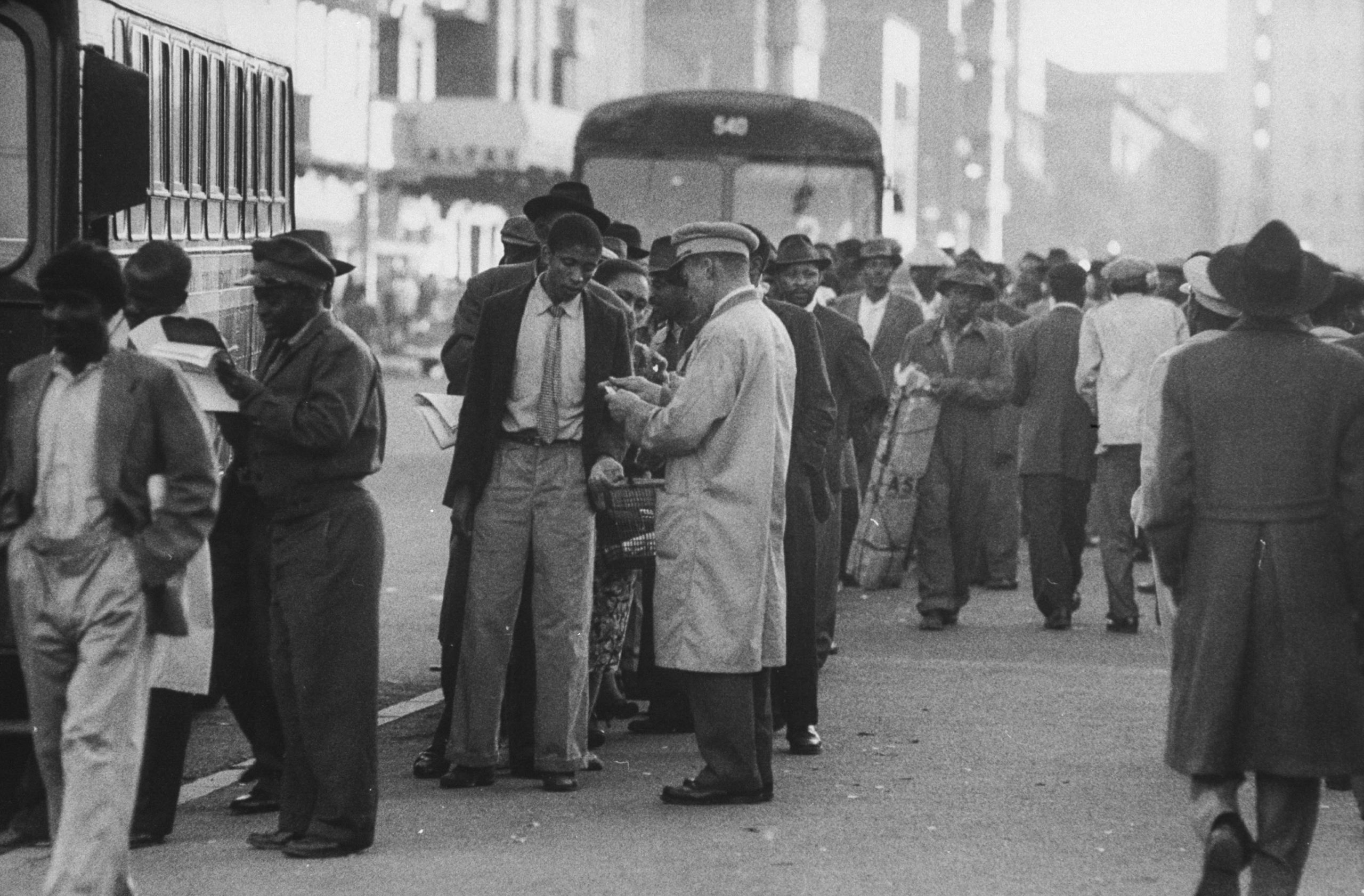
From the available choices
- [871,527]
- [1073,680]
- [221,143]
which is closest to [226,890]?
[221,143]

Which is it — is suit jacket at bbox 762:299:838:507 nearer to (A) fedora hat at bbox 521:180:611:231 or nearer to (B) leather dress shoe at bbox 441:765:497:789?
(A) fedora hat at bbox 521:180:611:231

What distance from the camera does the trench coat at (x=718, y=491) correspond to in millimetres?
8500

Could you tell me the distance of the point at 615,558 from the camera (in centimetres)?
945

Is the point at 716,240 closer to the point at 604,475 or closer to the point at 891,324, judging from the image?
the point at 604,475

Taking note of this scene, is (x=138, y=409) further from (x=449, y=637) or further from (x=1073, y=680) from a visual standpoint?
(x=1073, y=680)

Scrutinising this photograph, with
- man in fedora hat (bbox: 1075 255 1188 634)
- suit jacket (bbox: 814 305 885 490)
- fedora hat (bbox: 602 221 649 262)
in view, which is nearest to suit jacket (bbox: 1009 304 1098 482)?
man in fedora hat (bbox: 1075 255 1188 634)

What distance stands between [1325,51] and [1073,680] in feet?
543

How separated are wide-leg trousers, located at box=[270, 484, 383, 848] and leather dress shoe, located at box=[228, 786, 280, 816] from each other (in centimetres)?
69

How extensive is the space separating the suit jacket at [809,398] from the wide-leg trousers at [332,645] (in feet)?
8.57

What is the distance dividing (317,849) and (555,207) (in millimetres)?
2938

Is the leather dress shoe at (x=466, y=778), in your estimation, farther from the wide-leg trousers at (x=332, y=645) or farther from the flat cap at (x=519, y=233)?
the flat cap at (x=519, y=233)

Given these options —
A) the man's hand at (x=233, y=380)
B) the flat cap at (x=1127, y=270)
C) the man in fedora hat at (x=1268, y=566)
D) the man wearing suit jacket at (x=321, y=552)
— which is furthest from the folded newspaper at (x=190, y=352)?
the flat cap at (x=1127, y=270)

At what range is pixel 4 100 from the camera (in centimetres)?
884

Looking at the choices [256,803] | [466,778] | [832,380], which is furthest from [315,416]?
[832,380]
